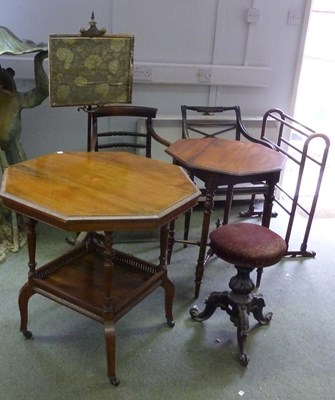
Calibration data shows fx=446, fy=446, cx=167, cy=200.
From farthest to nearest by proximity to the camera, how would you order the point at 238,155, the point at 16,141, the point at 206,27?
the point at 206,27 → the point at 16,141 → the point at 238,155

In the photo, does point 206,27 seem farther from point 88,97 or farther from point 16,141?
point 16,141

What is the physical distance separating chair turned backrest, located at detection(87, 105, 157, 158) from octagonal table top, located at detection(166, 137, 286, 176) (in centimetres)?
35

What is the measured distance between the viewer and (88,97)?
2.38 m

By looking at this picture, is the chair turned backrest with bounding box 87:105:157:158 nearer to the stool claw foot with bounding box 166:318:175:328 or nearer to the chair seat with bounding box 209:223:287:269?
the chair seat with bounding box 209:223:287:269

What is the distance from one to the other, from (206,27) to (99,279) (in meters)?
1.98

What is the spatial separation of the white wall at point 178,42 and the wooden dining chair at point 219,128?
0.19 meters

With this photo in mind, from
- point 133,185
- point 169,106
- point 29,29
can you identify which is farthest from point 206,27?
point 133,185

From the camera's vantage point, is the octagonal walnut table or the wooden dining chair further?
the wooden dining chair

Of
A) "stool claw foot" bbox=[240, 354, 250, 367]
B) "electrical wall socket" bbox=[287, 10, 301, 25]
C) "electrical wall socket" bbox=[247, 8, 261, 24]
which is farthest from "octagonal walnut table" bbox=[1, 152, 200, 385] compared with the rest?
"electrical wall socket" bbox=[287, 10, 301, 25]

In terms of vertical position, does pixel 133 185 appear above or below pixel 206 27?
below

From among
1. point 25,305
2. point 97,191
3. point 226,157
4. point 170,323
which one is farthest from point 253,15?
point 25,305

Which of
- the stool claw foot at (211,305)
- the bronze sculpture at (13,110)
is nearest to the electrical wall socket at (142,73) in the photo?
the bronze sculpture at (13,110)

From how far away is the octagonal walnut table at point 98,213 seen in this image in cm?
159

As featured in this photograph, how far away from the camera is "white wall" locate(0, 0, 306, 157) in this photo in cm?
288
